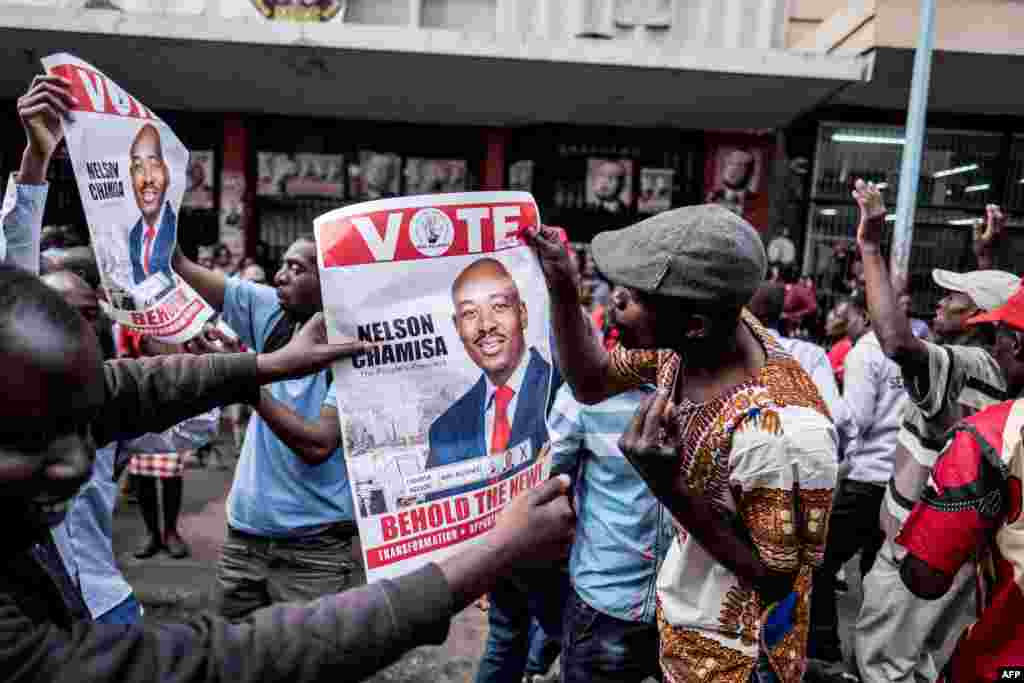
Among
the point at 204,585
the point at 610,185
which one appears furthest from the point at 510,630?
the point at 610,185

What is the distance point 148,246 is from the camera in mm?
1848

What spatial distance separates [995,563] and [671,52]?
5935mm

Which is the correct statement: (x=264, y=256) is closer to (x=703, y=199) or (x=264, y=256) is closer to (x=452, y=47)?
(x=452, y=47)

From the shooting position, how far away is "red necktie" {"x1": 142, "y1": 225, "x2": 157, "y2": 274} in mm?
1831

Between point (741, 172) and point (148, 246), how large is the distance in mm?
8455

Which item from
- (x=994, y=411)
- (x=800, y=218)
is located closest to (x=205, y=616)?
(x=994, y=411)

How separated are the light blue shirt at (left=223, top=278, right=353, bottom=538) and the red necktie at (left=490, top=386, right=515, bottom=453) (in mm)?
1176

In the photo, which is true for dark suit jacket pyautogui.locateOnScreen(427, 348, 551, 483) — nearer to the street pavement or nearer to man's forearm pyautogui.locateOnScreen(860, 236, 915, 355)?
man's forearm pyautogui.locateOnScreen(860, 236, 915, 355)

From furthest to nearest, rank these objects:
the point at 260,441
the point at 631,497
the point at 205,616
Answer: the point at 260,441 < the point at 631,497 < the point at 205,616

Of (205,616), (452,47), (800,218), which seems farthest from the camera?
(800,218)

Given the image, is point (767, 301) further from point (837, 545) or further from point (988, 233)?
point (837, 545)

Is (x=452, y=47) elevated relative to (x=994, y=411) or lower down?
elevated

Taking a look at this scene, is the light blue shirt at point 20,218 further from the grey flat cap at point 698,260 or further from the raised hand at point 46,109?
the grey flat cap at point 698,260

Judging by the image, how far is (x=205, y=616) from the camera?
936 mm
